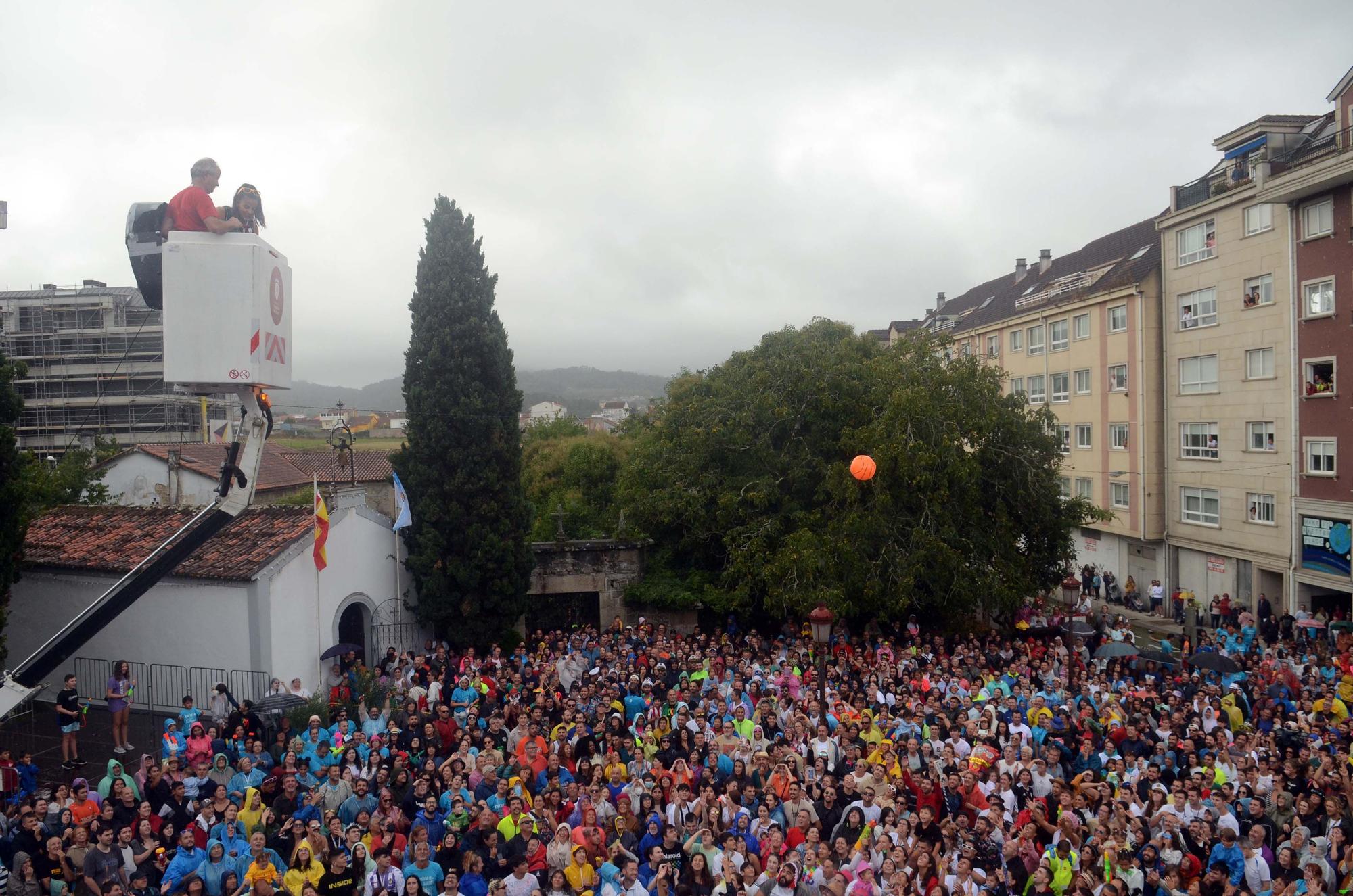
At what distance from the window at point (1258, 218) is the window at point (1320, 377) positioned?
429cm

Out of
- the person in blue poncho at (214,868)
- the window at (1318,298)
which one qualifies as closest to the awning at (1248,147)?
the window at (1318,298)

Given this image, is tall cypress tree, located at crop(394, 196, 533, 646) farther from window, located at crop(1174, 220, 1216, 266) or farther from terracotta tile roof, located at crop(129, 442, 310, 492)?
window, located at crop(1174, 220, 1216, 266)

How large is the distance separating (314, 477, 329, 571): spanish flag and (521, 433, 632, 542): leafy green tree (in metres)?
6.70

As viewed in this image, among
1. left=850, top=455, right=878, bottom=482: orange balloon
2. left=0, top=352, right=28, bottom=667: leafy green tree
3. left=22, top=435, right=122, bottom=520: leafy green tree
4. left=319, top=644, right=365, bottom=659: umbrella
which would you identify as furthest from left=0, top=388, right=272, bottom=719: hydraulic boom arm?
left=850, top=455, right=878, bottom=482: orange balloon

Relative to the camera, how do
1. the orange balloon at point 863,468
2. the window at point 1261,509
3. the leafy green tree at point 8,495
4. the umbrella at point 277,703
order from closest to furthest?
the umbrella at point 277,703 < the leafy green tree at point 8,495 < the orange balloon at point 863,468 < the window at point 1261,509

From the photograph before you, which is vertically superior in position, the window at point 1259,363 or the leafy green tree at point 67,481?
the window at point 1259,363

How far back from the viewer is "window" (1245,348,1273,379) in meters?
26.5

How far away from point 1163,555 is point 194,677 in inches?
1174

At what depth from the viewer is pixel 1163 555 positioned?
3158 cm

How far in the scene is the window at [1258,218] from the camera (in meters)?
26.1

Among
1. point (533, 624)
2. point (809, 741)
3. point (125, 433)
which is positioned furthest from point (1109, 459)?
point (125, 433)

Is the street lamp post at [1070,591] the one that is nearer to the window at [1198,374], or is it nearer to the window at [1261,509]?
the window at [1261,509]

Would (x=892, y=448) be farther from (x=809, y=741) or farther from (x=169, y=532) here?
(x=169, y=532)

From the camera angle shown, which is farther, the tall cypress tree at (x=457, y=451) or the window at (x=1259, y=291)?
the window at (x=1259, y=291)
